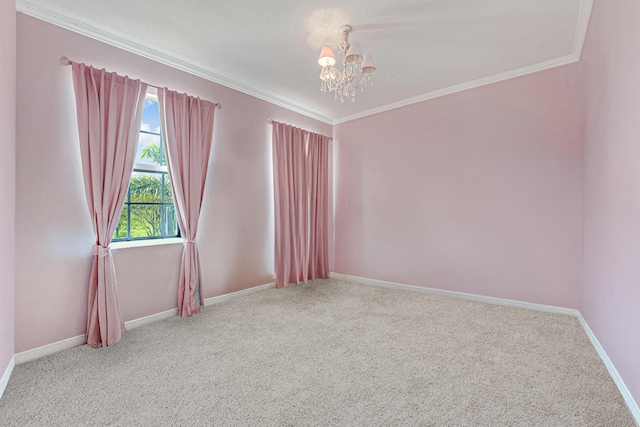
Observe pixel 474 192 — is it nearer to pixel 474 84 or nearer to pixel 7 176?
pixel 474 84

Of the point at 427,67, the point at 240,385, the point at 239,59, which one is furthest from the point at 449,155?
the point at 240,385

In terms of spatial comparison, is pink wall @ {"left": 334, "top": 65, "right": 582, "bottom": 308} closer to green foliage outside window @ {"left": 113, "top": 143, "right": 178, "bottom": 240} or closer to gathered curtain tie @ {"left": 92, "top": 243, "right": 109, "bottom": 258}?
green foliage outside window @ {"left": 113, "top": 143, "right": 178, "bottom": 240}

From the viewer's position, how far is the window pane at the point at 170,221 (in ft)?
10.00

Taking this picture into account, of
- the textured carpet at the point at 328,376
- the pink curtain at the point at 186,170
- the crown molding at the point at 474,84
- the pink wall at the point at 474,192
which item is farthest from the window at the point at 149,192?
the crown molding at the point at 474,84

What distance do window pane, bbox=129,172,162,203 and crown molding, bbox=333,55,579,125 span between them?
295 centimetres

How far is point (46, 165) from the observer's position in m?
2.18

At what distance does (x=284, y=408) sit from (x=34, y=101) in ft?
8.97

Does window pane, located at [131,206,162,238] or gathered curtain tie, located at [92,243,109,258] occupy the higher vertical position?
window pane, located at [131,206,162,238]

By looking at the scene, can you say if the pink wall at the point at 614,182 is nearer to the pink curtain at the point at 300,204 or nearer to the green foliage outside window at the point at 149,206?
the pink curtain at the point at 300,204

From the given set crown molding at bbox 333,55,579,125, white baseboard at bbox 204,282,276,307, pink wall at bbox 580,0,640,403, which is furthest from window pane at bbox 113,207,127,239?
pink wall at bbox 580,0,640,403

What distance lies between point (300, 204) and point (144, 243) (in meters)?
1.97

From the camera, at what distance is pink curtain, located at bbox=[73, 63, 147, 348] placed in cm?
230

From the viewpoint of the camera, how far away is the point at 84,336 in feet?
7.67

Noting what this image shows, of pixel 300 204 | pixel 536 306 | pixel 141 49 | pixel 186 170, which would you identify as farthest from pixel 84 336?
pixel 536 306
